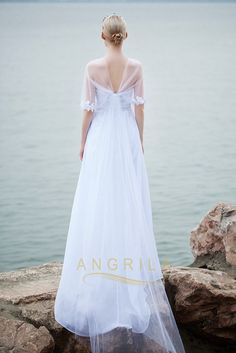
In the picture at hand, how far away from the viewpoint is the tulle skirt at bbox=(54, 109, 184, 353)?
452cm

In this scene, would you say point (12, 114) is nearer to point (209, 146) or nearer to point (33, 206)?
point (209, 146)

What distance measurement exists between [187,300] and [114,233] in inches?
26.4

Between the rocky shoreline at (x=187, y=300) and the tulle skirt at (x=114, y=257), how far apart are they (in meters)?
0.10

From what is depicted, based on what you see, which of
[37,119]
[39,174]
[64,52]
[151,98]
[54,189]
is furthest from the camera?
[64,52]

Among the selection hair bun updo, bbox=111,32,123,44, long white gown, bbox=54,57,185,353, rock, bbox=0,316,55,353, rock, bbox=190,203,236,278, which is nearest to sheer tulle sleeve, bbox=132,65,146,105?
long white gown, bbox=54,57,185,353

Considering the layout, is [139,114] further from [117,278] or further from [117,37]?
[117,278]

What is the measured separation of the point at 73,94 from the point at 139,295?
2807 centimetres

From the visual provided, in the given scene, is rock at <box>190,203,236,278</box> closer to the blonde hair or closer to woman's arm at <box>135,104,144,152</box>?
woman's arm at <box>135,104,144,152</box>

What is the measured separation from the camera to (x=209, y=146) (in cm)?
2080

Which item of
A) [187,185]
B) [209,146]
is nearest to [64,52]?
[209,146]

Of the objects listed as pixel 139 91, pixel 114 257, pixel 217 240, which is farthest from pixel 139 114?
pixel 217 240

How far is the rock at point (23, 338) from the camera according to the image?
4289 mm

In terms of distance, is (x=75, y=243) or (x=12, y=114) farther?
(x=12, y=114)

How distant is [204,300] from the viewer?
477 cm
